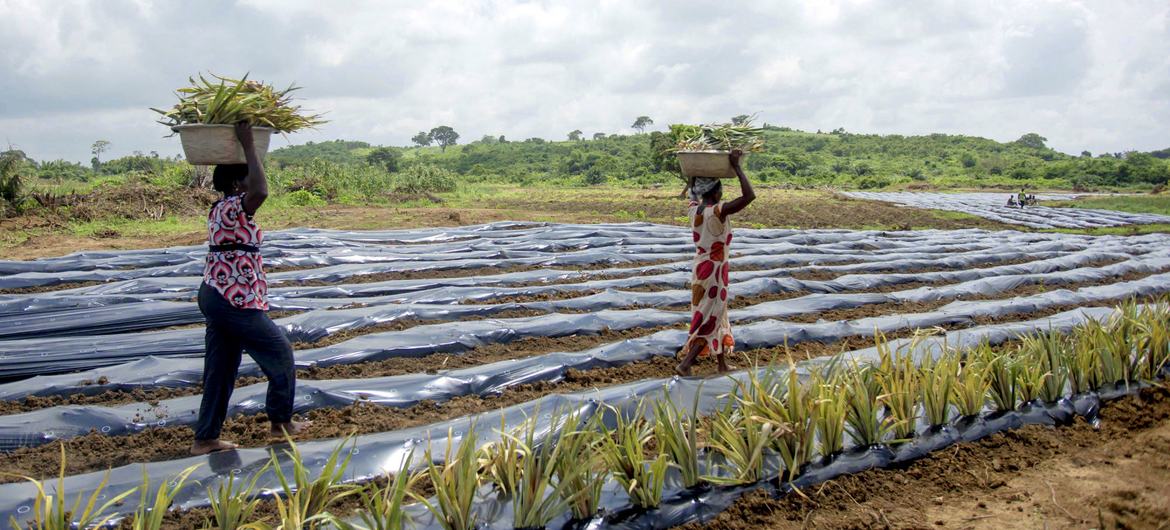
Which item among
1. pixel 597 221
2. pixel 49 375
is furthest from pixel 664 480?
pixel 597 221

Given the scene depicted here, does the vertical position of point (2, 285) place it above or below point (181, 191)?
below

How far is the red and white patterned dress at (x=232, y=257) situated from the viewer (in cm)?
324

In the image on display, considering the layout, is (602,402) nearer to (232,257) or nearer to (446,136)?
(232,257)

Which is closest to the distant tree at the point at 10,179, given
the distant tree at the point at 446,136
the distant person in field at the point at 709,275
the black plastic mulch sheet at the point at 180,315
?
the black plastic mulch sheet at the point at 180,315

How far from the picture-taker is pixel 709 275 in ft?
15.5

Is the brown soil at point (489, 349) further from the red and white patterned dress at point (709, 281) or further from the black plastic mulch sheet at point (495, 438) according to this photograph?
the black plastic mulch sheet at point (495, 438)

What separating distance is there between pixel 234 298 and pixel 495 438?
1.33m

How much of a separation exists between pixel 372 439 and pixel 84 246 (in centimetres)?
1015

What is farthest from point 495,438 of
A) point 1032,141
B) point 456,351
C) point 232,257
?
point 1032,141

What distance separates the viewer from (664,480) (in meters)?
3.08

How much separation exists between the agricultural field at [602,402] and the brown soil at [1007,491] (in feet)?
0.05

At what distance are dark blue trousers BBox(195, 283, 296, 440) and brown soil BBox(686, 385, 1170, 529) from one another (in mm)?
1987

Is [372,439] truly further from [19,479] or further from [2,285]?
[2,285]

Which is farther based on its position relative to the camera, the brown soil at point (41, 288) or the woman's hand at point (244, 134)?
the brown soil at point (41, 288)
